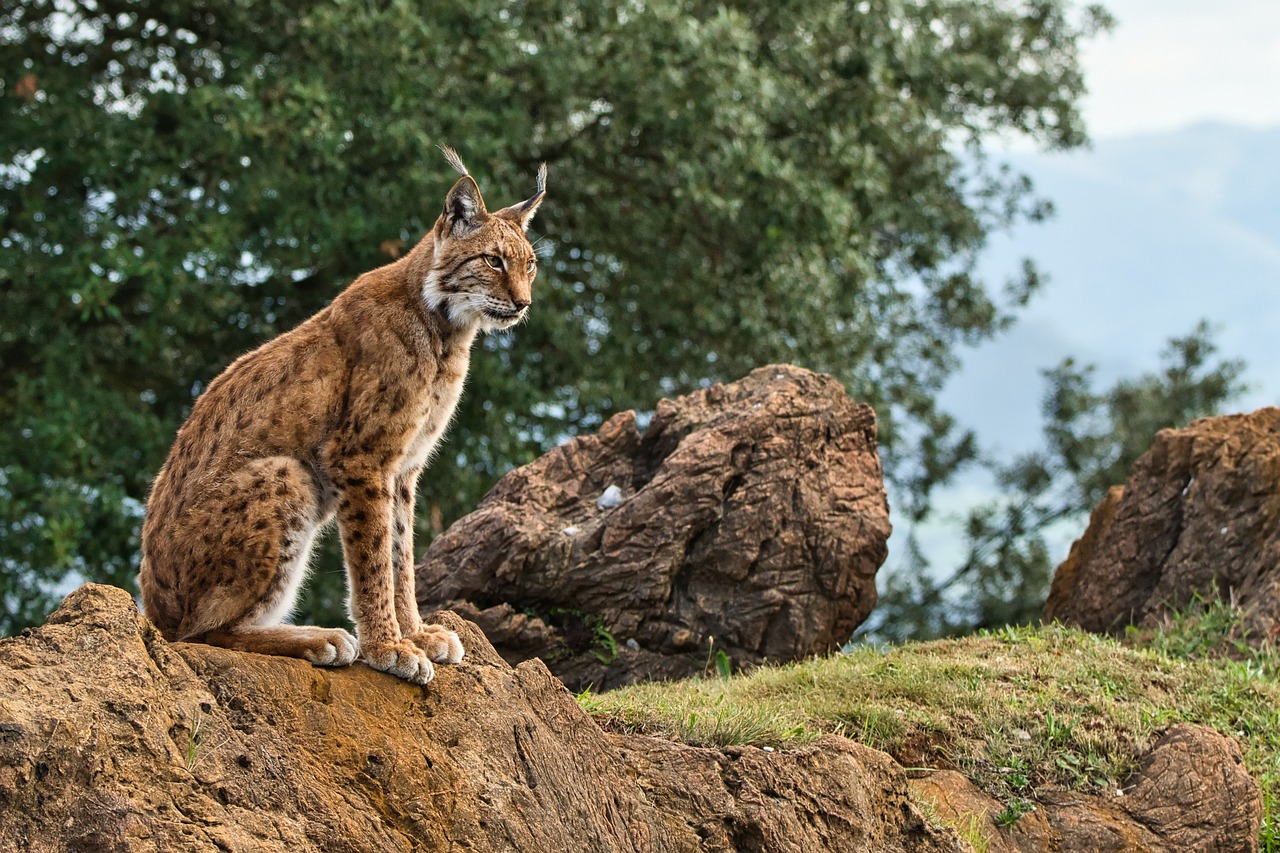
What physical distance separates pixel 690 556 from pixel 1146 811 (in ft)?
11.3

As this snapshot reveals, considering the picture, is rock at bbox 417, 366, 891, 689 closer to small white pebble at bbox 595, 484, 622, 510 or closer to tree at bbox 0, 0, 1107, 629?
small white pebble at bbox 595, 484, 622, 510

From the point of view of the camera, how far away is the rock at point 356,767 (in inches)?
184

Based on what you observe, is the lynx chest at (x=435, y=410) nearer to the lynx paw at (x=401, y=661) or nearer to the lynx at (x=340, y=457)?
the lynx at (x=340, y=457)

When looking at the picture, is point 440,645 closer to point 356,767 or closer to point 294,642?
point 294,642

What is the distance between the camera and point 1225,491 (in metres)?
11.0

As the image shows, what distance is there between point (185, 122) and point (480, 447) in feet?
15.1

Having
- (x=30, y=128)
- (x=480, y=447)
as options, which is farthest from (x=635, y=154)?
(x=30, y=128)

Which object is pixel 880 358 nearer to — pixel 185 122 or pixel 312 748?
pixel 185 122

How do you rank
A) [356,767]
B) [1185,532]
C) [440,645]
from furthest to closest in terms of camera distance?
[1185,532] → [440,645] → [356,767]

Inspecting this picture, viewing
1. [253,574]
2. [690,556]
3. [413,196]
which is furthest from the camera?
[413,196]

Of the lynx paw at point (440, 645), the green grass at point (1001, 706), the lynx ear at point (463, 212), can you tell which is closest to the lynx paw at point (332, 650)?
the lynx paw at point (440, 645)

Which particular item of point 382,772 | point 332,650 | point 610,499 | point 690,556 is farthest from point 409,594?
point 610,499

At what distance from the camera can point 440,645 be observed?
6184mm

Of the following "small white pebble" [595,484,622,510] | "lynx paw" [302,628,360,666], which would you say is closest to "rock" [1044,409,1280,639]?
"small white pebble" [595,484,622,510]
